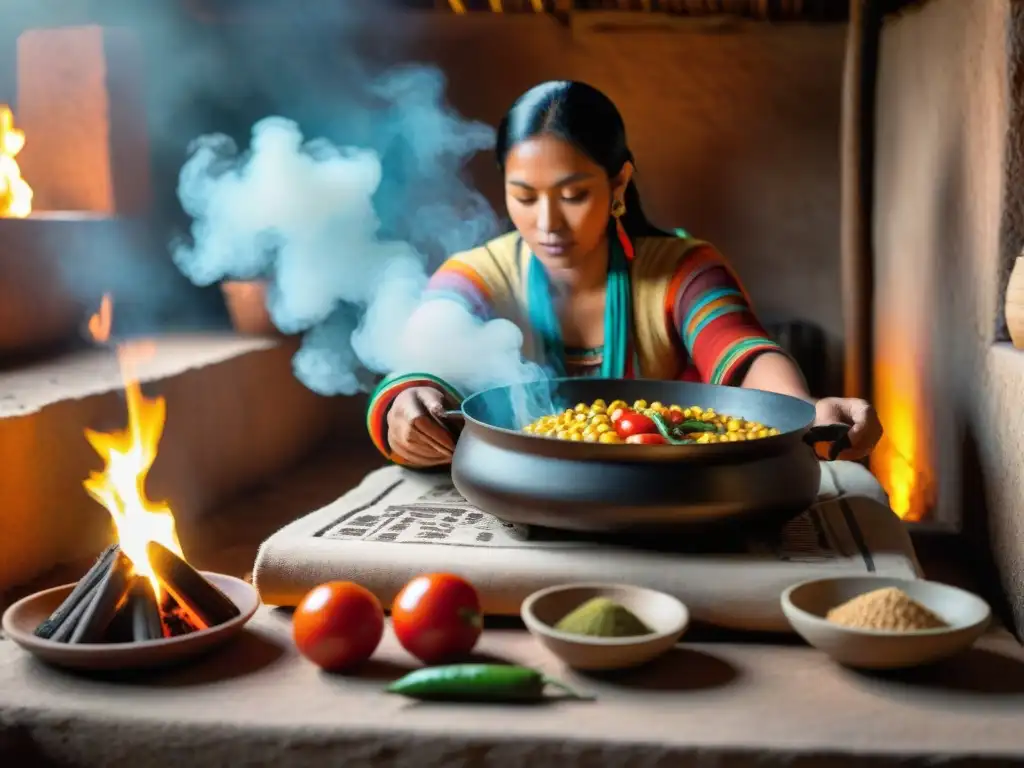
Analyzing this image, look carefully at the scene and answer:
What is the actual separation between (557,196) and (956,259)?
3.21 ft

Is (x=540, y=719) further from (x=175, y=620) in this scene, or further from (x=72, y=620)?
(x=72, y=620)

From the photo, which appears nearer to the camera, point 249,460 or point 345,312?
point 249,460

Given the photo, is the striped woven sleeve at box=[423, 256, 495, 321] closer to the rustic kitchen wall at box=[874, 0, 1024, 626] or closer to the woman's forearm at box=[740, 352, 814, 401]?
the woman's forearm at box=[740, 352, 814, 401]

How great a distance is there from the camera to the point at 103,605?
1.49 m

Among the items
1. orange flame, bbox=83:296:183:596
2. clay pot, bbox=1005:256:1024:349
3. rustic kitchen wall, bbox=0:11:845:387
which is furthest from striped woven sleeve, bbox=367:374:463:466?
rustic kitchen wall, bbox=0:11:845:387

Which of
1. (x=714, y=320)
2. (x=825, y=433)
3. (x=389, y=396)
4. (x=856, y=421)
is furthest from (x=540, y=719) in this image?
(x=714, y=320)

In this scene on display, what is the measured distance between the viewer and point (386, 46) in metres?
4.52

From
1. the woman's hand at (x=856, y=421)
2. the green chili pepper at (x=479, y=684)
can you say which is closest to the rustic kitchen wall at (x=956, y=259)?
the woman's hand at (x=856, y=421)

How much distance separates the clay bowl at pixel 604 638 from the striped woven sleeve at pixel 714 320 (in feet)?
2.97

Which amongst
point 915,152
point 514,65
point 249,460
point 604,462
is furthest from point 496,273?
point 514,65

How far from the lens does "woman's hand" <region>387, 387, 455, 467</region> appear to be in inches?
80.4

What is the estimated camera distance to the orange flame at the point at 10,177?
3859 millimetres

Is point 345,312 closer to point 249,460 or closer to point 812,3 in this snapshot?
point 249,460

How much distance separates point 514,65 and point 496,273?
2147 mm
